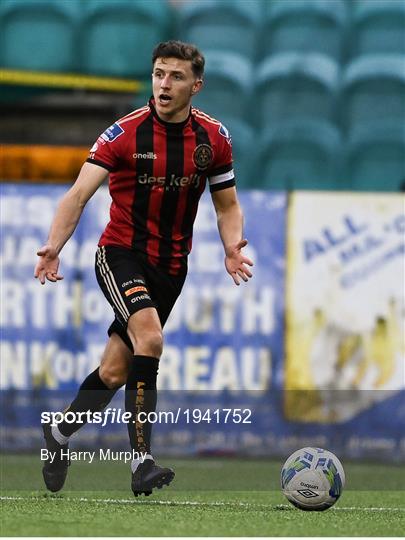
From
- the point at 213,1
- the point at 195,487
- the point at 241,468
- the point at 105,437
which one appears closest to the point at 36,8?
the point at 213,1

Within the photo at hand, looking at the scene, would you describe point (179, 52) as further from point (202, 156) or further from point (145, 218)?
point (145, 218)

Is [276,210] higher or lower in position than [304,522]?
higher

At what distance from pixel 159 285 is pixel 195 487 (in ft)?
5.60

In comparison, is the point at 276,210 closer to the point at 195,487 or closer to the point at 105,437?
the point at 105,437

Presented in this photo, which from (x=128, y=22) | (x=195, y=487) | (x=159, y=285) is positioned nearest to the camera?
(x=159, y=285)

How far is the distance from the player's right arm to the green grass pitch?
0.93 metres

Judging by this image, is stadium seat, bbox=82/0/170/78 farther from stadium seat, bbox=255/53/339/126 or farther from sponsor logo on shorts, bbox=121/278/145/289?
sponsor logo on shorts, bbox=121/278/145/289

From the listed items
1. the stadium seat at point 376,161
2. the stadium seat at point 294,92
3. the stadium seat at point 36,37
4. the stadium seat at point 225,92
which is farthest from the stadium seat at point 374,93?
the stadium seat at point 36,37

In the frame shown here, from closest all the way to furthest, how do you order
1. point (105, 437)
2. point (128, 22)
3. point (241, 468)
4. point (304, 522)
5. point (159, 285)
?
point (304, 522)
point (159, 285)
point (241, 468)
point (105, 437)
point (128, 22)

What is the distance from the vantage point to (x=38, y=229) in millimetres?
9281

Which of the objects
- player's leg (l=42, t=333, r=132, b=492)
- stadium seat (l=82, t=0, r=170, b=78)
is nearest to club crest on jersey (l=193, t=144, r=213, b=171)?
player's leg (l=42, t=333, r=132, b=492)

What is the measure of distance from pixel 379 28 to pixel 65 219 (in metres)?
9.65

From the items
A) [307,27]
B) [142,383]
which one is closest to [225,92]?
[307,27]

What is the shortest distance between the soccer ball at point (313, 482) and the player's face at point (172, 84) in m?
1.54
